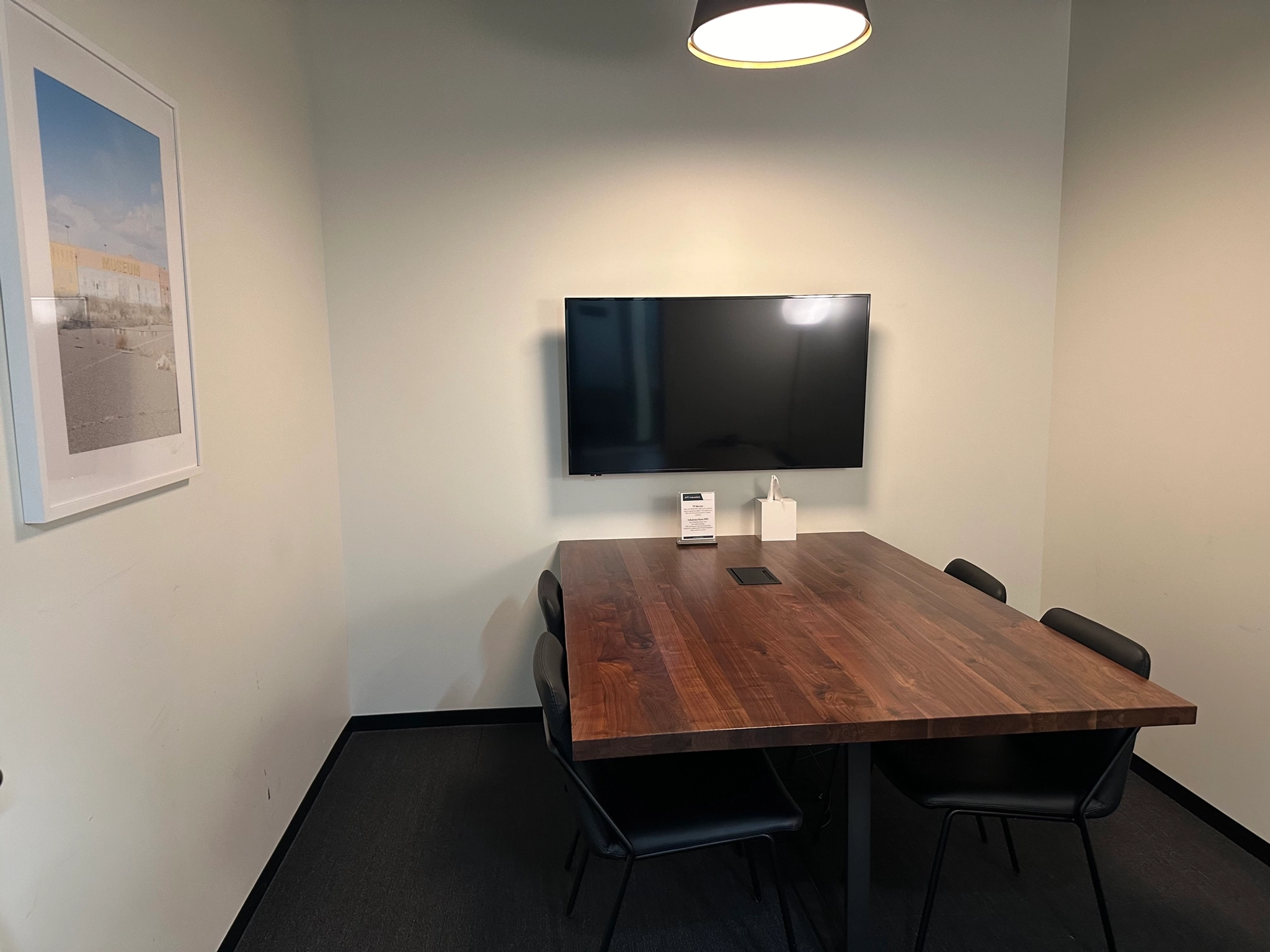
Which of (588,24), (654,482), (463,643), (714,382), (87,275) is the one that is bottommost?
(463,643)

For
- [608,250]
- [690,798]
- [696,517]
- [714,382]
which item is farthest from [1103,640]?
[608,250]

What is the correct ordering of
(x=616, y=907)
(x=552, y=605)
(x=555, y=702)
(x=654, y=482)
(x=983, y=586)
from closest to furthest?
1. (x=555, y=702)
2. (x=616, y=907)
3. (x=552, y=605)
4. (x=983, y=586)
5. (x=654, y=482)

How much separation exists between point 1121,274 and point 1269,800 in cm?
184

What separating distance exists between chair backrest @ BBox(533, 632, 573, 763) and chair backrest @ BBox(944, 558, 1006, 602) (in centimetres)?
145

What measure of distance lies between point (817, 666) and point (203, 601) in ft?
4.99

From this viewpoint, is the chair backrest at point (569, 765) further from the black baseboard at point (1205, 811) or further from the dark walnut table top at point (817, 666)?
the black baseboard at point (1205, 811)

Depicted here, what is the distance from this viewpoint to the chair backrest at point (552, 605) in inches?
96.4

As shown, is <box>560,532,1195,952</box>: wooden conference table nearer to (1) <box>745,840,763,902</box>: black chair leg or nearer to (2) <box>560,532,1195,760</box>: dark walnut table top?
(2) <box>560,532,1195,760</box>: dark walnut table top

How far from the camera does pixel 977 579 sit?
8.66 ft

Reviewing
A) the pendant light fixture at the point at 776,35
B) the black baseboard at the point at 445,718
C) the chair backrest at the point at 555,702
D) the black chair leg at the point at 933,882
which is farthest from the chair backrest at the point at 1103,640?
the black baseboard at the point at 445,718

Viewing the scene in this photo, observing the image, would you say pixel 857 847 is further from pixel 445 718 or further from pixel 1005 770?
pixel 445 718

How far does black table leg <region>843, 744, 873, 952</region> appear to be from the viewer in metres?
1.79

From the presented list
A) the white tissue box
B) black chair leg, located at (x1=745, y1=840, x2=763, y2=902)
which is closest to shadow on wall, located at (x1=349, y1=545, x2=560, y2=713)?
the white tissue box

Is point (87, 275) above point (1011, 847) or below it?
above
